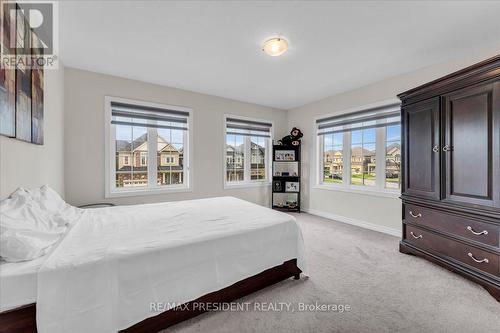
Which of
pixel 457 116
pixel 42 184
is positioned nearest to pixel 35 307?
pixel 42 184

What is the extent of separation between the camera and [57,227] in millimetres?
1668

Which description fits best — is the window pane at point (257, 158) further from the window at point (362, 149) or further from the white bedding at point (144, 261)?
the white bedding at point (144, 261)

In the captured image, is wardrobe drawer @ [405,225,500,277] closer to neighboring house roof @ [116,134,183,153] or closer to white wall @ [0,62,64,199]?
neighboring house roof @ [116,134,183,153]

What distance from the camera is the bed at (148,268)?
115 cm

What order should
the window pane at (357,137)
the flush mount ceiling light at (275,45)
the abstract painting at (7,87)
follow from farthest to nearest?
the window pane at (357,137) < the flush mount ceiling light at (275,45) < the abstract painting at (7,87)

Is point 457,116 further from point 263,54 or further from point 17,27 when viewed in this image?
point 17,27

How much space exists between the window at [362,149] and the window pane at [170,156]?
2948 mm

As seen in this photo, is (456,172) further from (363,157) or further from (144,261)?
(144,261)

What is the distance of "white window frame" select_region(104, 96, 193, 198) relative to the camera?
10.7ft

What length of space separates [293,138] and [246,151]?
1.16 meters

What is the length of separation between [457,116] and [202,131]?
362 cm

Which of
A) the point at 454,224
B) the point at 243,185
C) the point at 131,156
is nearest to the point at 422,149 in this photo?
the point at 454,224

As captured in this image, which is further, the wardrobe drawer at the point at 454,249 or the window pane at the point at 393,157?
the window pane at the point at 393,157

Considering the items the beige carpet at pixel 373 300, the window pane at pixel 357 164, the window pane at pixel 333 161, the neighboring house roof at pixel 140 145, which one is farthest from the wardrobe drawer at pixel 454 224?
the neighboring house roof at pixel 140 145
